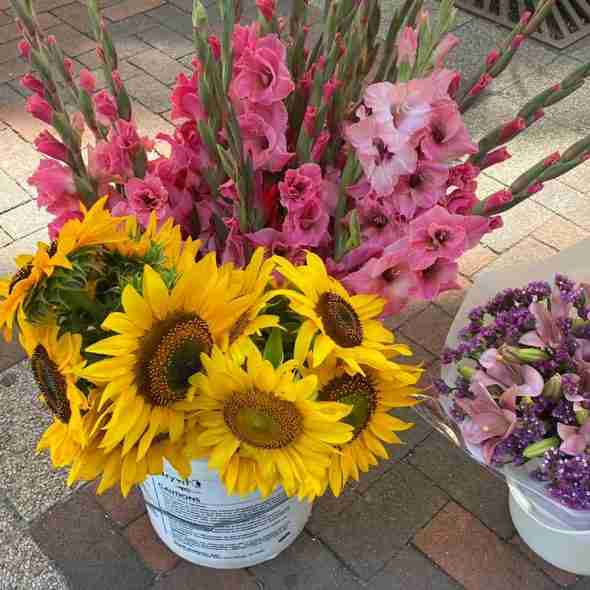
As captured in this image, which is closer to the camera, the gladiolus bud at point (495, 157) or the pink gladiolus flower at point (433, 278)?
the pink gladiolus flower at point (433, 278)

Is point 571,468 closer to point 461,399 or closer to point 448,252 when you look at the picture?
point 461,399

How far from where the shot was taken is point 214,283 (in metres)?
0.87

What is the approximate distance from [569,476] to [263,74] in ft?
2.34

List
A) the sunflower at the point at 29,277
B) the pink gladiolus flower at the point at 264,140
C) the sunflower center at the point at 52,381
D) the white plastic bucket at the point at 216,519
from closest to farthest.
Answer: the sunflower at the point at 29,277, the sunflower center at the point at 52,381, the pink gladiolus flower at the point at 264,140, the white plastic bucket at the point at 216,519

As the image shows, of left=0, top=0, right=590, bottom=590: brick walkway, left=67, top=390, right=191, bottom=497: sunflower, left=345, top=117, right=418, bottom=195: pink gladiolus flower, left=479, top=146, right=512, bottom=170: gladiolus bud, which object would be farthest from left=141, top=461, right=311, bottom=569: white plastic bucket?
left=479, top=146, right=512, bottom=170: gladiolus bud

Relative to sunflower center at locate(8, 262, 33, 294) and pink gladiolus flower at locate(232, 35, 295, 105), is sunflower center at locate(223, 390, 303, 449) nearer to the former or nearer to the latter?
sunflower center at locate(8, 262, 33, 294)

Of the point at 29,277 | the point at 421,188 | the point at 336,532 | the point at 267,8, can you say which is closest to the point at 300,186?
the point at 421,188

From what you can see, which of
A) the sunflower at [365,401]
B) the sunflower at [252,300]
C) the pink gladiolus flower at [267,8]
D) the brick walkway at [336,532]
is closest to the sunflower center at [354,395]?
the sunflower at [365,401]

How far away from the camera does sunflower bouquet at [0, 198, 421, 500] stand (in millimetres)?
835

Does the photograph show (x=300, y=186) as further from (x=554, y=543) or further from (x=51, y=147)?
(x=554, y=543)

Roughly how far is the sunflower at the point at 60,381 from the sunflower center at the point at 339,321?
0.98ft

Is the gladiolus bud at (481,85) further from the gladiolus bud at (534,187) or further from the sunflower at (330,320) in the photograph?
the sunflower at (330,320)

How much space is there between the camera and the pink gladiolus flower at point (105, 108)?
1078 millimetres

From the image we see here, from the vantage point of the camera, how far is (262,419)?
888mm
